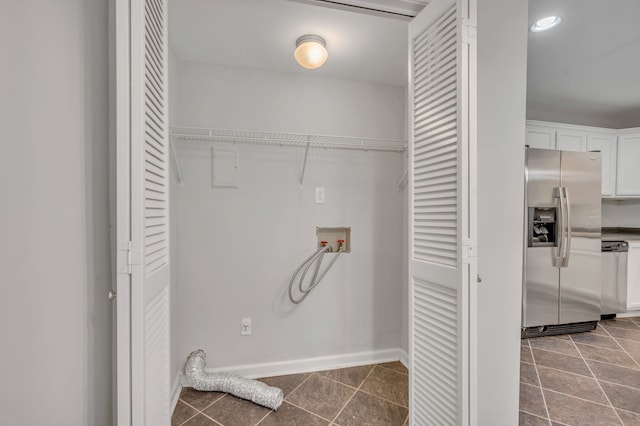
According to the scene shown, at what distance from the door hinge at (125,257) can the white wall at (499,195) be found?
1.37m

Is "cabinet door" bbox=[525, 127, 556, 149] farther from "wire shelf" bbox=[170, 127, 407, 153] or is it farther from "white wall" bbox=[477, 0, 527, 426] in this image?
"white wall" bbox=[477, 0, 527, 426]

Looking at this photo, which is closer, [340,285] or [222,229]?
[222,229]

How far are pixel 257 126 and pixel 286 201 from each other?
1.98 ft

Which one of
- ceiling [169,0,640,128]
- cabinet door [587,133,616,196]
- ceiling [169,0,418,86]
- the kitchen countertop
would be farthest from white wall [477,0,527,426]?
the kitchen countertop

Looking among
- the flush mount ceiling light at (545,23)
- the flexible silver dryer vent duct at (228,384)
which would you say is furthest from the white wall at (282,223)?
the flush mount ceiling light at (545,23)

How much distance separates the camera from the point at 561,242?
2.99 metres

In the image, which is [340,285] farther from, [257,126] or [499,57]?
[499,57]

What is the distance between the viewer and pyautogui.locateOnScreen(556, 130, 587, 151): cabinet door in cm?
349

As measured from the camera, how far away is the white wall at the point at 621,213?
3.94 metres

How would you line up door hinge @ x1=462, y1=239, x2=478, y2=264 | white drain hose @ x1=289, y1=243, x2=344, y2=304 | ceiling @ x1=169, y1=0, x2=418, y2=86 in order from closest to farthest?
door hinge @ x1=462, y1=239, x2=478, y2=264
ceiling @ x1=169, y1=0, x2=418, y2=86
white drain hose @ x1=289, y1=243, x2=344, y2=304

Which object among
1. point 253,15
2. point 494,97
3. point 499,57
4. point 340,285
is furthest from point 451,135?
point 340,285

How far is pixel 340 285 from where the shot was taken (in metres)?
2.48

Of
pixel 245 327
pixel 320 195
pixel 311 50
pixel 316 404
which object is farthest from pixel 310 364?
pixel 311 50

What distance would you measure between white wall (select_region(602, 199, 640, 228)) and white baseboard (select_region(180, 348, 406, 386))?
3.52 m
